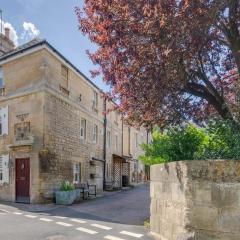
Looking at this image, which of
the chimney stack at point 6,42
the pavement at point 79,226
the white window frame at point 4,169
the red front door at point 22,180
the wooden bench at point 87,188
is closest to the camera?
the pavement at point 79,226

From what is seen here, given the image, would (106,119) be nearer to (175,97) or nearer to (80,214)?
(80,214)

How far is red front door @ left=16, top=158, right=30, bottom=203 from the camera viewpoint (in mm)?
19031

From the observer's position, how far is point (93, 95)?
88.7 ft

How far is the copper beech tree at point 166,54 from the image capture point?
6555 mm

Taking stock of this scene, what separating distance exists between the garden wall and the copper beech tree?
1544 mm

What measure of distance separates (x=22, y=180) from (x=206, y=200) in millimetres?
15065

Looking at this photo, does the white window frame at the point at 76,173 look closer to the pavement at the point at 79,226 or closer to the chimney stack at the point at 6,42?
the pavement at the point at 79,226

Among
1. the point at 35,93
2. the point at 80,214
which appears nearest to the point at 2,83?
the point at 35,93

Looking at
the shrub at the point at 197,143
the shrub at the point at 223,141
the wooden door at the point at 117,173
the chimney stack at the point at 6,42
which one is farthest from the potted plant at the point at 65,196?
the shrub at the point at 223,141

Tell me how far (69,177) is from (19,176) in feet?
10.1

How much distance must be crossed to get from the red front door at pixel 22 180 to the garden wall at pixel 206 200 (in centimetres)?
1340

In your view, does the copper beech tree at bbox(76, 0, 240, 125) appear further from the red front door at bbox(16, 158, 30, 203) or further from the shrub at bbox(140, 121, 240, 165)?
the red front door at bbox(16, 158, 30, 203)

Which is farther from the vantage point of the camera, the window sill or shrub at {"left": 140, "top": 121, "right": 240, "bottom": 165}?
the window sill

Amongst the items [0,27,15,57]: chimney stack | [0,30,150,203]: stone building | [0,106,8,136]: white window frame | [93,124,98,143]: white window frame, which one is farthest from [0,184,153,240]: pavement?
[0,27,15,57]: chimney stack
